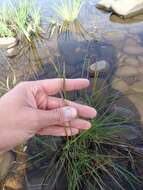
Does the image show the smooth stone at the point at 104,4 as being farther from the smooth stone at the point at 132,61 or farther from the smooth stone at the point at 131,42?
the smooth stone at the point at 132,61

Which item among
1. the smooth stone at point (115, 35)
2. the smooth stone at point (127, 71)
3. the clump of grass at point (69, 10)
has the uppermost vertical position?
the clump of grass at point (69, 10)

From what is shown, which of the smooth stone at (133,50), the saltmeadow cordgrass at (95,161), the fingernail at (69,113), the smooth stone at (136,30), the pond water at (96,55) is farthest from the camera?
the smooth stone at (136,30)

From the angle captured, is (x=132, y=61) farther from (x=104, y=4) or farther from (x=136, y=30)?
(x=104, y=4)

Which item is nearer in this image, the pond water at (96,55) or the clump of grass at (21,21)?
the pond water at (96,55)

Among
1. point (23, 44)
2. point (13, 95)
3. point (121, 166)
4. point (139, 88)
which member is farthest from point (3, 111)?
point (23, 44)

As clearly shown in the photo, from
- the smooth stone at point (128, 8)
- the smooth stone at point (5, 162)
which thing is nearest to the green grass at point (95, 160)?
the smooth stone at point (5, 162)

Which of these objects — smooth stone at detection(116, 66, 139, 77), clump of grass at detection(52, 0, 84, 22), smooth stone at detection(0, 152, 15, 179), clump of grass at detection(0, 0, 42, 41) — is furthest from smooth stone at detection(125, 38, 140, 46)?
smooth stone at detection(0, 152, 15, 179)

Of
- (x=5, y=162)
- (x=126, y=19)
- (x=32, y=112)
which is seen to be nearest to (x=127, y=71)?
(x=126, y=19)
